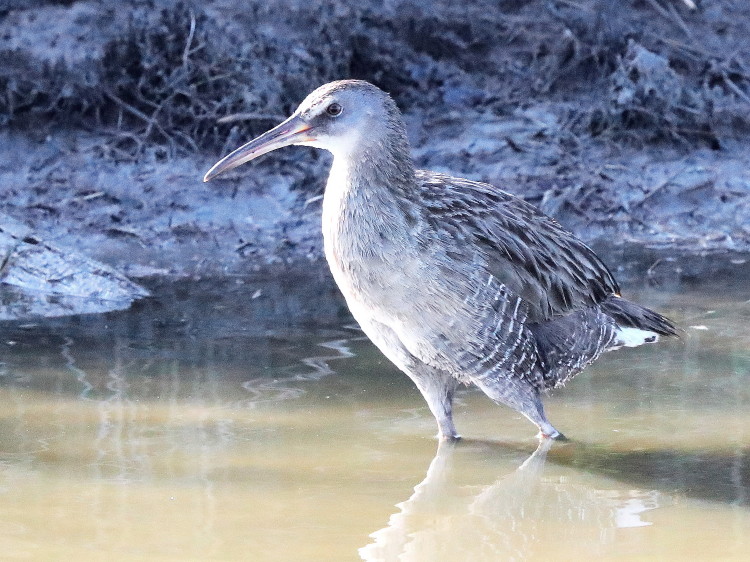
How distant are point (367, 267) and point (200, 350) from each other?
5.82 feet

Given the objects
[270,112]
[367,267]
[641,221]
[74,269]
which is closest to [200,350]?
[74,269]

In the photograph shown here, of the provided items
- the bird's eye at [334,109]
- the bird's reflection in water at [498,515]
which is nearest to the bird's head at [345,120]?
the bird's eye at [334,109]

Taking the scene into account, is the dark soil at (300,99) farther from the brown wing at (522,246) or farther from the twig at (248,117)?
the brown wing at (522,246)

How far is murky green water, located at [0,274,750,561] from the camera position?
4.81 metres

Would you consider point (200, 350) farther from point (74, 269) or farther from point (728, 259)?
point (728, 259)

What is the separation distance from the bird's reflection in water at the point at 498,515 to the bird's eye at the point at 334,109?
1.48m

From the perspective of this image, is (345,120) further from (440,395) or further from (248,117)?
(248,117)

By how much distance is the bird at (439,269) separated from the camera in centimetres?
563

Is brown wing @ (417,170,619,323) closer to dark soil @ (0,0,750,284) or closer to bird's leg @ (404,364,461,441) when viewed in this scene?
bird's leg @ (404,364,461,441)

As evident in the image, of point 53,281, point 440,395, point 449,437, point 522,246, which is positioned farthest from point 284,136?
point 53,281

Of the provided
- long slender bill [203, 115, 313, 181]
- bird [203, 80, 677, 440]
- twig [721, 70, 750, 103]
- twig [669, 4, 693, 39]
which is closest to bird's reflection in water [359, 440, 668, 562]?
bird [203, 80, 677, 440]

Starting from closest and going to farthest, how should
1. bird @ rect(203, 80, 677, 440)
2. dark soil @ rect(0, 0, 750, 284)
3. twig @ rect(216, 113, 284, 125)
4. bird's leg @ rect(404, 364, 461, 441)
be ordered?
bird @ rect(203, 80, 677, 440) → bird's leg @ rect(404, 364, 461, 441) → dark soil @ rect(0, 0, 750, 284) → twig @ rect(216, 113, 284, 125)

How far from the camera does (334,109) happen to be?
5.87 meters

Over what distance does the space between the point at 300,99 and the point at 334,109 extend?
4089 mm
